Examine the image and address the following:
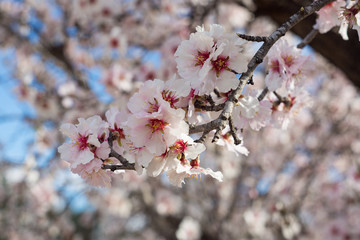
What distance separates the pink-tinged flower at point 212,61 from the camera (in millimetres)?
842

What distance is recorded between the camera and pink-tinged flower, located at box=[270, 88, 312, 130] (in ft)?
3.90

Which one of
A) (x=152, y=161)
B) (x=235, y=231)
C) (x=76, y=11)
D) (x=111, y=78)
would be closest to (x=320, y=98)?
(x=235, y=231)

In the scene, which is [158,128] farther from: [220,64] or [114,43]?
[114,43]

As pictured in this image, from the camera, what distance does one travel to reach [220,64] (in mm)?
866

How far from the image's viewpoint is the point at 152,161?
0.83 metres

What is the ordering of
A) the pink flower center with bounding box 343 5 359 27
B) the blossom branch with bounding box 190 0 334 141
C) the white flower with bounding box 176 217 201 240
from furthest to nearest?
1. the white flower with bounding box 176 217 201 240
2. the pink flower center with bounding box 343 5 359 27
3. the blossom branch with bounding box 190 0 334 141

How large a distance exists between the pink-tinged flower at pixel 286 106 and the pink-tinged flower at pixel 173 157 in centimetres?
53

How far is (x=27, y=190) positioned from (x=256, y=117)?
181 inches

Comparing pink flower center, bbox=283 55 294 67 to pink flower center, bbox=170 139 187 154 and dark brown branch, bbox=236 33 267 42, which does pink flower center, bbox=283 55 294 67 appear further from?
pink flower center, bbox=170 139 187 154

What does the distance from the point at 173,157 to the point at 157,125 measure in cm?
9

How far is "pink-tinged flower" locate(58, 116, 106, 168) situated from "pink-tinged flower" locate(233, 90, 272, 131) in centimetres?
40

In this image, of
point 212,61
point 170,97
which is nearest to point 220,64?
point 212,61

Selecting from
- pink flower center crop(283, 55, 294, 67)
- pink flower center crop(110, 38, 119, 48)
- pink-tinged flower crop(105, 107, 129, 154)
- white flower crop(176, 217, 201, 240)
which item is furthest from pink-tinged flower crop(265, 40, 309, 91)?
white flower crop(176, 217, 201, 240)

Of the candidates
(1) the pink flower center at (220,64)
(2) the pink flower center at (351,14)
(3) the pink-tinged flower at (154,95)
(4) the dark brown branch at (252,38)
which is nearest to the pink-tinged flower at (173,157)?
(3) the pink-tinged flower at (154,95)
